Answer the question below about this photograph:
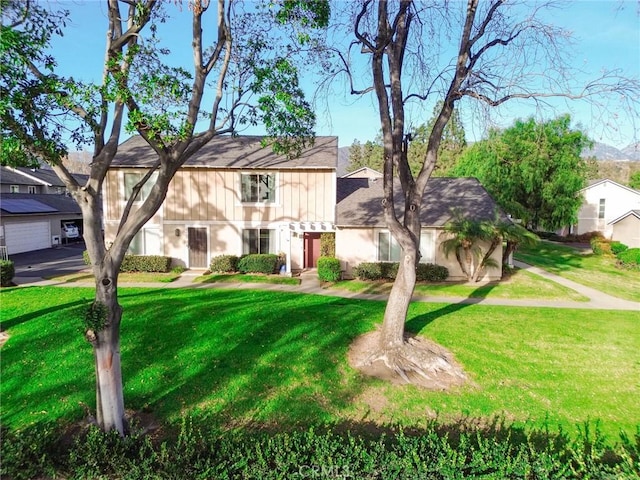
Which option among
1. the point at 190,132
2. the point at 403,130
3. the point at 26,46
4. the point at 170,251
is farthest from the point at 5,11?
the point at 170,251

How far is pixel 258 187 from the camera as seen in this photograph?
19.4 meters

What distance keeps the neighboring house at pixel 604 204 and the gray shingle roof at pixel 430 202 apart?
20.5 meters

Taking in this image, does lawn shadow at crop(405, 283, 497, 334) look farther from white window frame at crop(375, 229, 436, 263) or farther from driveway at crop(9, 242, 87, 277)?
driveway at crop(9, 242, 87, 277)

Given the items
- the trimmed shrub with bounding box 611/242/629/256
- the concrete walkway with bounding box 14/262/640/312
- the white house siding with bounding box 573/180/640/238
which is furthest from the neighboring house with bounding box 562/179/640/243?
the concrete walkway with bounding box 14/262/640/312

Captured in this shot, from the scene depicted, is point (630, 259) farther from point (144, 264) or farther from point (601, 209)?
point (144, 264)

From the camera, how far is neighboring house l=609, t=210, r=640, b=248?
27427mm

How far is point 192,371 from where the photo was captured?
809 centimetres

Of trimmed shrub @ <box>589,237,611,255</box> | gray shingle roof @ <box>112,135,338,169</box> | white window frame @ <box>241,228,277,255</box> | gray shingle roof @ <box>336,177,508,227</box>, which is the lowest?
trimmed shrub @ <box>589,237,611,255</box>

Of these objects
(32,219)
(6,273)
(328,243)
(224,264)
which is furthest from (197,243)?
(32,219)

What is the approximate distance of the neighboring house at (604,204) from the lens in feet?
114

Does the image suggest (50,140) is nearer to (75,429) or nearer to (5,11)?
(5,11)

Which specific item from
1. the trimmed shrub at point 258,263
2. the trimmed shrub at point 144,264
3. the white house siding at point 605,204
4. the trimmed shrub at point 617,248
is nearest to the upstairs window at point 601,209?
the white house siding at point 605,204

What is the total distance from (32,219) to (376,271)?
25.5 metres

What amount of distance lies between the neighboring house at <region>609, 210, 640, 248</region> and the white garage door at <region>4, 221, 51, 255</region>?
1692 inches
